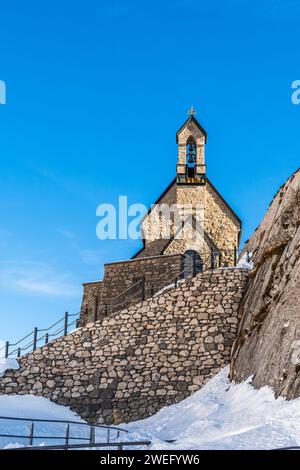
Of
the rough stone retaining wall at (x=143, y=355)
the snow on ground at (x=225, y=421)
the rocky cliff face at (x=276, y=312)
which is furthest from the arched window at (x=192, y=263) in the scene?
the snow on ground at (x=225, y=421)

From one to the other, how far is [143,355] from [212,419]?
17.5 feet

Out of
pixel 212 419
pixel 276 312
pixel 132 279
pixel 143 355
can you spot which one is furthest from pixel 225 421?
pixel 132 279

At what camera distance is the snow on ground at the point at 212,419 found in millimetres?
10438

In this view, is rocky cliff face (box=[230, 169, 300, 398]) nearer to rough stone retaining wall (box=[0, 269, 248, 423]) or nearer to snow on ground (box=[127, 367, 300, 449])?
snow on ground (box=[127, 367, 300, 449])

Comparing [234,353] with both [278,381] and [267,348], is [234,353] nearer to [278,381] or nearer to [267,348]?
[267,348]

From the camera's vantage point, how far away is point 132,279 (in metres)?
25.3

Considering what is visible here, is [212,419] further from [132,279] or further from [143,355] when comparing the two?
[132,279]

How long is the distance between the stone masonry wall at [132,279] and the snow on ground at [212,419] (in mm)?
6190

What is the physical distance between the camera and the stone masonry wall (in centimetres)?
2433

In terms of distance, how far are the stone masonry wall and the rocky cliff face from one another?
211 inches

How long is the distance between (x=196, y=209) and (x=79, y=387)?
16061 mm

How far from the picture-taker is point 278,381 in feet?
43.2
